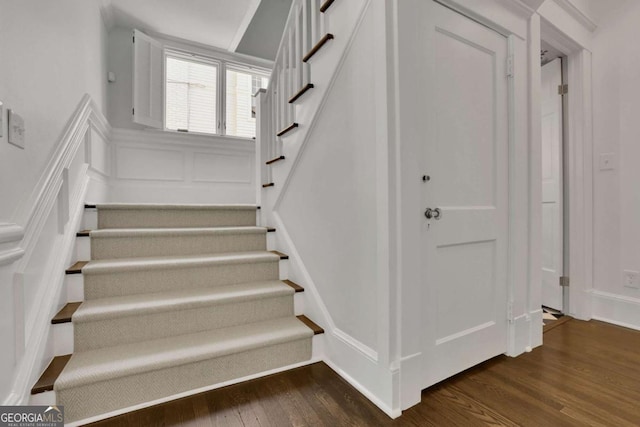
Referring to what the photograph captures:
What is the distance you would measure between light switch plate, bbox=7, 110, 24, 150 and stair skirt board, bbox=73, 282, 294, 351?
781mm

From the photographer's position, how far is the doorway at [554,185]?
250cm

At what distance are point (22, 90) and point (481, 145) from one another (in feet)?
7.00

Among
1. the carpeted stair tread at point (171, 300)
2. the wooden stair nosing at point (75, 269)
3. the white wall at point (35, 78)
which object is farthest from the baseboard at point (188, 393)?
the white wall at point (35, 78)

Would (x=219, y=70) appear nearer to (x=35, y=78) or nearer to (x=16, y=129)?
(x=35, y=78)

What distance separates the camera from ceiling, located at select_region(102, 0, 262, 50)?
3.06 meters

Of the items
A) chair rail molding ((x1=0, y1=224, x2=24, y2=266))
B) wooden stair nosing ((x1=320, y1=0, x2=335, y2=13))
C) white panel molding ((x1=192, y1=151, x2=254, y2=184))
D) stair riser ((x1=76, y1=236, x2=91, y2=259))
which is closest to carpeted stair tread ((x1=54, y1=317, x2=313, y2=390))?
chair rail molding ((x1=0, y1=224, x2=24, y2=266))

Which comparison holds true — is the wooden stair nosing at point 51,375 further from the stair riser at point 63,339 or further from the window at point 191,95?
the window at point 191,95

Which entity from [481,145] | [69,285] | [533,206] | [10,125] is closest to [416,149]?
[481,145]

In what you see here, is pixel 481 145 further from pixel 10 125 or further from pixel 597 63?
pixel 10 125

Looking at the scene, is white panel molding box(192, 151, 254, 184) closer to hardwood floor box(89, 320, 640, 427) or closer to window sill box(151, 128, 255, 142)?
window sill box(151, 128, 255, 142)

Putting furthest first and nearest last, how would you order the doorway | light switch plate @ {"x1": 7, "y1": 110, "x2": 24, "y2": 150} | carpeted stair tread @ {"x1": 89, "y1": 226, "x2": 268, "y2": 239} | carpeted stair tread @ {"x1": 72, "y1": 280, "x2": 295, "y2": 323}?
the doorway < carpeted stair tread @ {"x1": 89, "y1": 226, "x2": 268, "y2": 239} < carpeted stair tread @ {"x1": 72, "y1": 280, "x2": 295, "y2": 323} < light switch plate @ {"x1": 7, "y1": 110, "x2": 24, "y2": 150}

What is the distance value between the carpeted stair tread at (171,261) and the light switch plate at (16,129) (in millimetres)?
722

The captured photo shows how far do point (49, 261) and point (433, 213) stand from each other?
184 cm

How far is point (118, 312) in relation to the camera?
4.79ft
